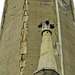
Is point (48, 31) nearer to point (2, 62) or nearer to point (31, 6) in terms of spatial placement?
point (2, 62)

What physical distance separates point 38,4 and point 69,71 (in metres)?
2.86

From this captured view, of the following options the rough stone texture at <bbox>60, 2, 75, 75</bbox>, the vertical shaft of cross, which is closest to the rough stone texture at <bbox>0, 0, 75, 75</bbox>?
the rough stone texture at <bbox>60, 2, 75, 75</bbox>

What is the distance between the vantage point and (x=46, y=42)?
7.27 m

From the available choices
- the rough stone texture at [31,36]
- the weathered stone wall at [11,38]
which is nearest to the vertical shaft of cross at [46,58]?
the rough stone texture at [31,36]

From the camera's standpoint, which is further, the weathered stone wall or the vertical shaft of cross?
the weathered stone wall

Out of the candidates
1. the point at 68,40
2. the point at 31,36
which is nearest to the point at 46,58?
the point at 31,36

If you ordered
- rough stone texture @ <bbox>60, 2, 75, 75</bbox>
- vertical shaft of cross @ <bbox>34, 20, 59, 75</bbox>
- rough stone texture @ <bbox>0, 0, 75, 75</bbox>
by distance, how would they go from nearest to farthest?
vertical shaft of cross @ <bbox>34, 20, 59, 75</bbox> < rough stone texture @ <bbox>0, 0, 75, 75</bbox> < rough stone texture @ <bbox>60, 2, 75, 75</bbox>

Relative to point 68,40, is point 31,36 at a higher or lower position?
lower

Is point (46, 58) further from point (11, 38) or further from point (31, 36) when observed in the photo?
point (11, 38)

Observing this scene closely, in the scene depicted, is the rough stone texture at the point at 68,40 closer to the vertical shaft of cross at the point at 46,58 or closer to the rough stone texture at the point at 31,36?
→ the rough stone texture at the point at 31,36

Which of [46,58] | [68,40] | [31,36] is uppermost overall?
[68,40]

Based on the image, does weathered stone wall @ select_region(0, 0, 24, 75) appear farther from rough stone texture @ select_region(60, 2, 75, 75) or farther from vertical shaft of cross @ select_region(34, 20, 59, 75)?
vertical shaft of cross @ select_region(34, 20, 59, 75)

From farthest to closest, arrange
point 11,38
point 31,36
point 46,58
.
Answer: point 11,38
point 31,36
point 46,58

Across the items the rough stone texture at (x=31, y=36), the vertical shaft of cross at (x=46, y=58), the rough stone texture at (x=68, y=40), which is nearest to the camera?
the vertical shaft of cross at (x=46, y=58)
